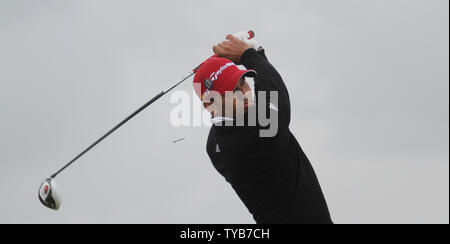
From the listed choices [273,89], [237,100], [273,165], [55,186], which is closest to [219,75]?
[237,100]

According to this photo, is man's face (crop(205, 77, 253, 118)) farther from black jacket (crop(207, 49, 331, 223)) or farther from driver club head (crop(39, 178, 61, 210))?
driver club head (crop(39, 178, 61, 210))

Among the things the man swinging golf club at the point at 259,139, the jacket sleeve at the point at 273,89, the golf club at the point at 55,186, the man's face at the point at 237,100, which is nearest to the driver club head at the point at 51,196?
the golf club at the point at 55,186

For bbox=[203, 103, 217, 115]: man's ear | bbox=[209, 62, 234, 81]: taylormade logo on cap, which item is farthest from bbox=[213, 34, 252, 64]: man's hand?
bbox=[203, 103, 217, 115]: man's ear

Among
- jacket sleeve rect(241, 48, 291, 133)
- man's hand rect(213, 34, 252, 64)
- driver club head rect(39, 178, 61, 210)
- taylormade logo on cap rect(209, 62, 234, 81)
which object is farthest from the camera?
driver club head rect(39, 178, 61, 210)

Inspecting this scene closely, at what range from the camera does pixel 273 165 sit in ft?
8.52

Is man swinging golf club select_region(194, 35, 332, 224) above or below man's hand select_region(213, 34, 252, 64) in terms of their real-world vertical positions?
below

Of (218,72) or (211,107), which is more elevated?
(218,72)

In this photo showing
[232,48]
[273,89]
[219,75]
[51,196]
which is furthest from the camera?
[51,196]

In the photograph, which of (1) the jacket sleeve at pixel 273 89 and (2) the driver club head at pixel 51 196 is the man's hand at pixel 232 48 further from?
(2) the driver club head at pixel 51 196

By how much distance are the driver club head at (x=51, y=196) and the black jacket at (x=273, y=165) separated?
1.15 metres

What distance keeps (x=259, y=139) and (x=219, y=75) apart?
367 millimetres

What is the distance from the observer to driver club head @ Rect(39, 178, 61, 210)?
3.27 metres

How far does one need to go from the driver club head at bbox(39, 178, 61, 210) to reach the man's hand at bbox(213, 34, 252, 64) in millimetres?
1349

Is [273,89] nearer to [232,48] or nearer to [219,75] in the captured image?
[219,75]
